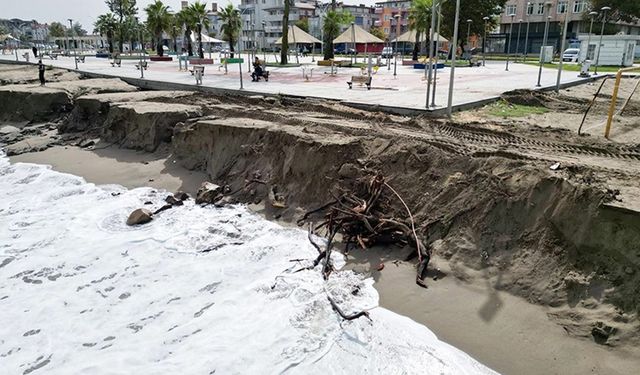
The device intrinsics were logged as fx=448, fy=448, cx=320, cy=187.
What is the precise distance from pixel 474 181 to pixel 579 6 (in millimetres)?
69154

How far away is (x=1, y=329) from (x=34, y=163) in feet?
31.8

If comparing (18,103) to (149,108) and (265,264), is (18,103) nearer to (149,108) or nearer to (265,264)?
(149,108)

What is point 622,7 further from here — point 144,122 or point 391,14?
point 144,122

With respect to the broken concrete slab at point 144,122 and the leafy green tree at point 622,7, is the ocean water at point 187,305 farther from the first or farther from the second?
the leafy green tree at point 622,7

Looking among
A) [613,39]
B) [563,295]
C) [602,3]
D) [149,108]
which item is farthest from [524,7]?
[563,295]

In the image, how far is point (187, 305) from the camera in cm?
696

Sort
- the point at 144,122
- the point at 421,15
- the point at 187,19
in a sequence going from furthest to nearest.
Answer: the point at 187,19 → the point at 421,15 → the point at 144,122

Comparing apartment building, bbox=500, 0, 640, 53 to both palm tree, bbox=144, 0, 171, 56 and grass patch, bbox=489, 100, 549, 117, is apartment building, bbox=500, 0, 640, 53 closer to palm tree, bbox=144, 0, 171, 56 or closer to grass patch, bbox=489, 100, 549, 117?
palm tree, bbox=144, 0, 171, 56

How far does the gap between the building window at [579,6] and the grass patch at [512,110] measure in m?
58.1

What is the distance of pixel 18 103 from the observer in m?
19.3

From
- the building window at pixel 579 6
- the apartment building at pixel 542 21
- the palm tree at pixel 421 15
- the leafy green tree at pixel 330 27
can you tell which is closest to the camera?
the leafy green tree at pixel 330 27

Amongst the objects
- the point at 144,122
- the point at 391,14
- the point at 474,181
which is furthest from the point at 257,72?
the point at 391,14

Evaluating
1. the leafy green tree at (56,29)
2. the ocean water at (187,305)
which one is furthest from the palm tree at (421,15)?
the leafy green tree at (56,29)

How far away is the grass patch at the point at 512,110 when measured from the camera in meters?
13.2
